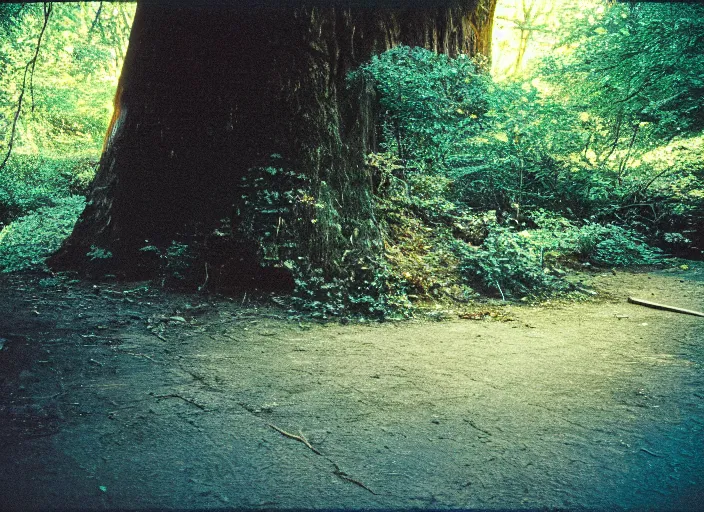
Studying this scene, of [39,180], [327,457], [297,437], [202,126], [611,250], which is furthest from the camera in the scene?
[39,180]

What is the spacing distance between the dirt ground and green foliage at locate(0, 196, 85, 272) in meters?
1.53

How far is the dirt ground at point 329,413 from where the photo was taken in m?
1.88

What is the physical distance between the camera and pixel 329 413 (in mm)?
2582

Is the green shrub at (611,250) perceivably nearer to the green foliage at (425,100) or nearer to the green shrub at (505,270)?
the green shrub at (505,270)

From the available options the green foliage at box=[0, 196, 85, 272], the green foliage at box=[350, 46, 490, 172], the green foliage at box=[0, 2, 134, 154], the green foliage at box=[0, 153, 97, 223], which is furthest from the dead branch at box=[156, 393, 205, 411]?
the green foliage at box=[0, 2, 134, 154]

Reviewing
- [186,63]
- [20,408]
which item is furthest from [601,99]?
[20,408]

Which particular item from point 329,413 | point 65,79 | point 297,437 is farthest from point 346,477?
point 65,79

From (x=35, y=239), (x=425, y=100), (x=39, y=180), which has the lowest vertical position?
(x=35, y=239)

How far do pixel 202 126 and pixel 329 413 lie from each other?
157 inches

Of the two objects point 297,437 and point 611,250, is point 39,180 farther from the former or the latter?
point 611,250

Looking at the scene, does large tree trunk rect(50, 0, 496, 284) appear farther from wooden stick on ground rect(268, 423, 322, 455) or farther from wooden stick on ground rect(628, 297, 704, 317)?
wooden stick on ground rect(628, 297, 704, 317)

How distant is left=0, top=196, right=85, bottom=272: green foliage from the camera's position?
18.6 ft

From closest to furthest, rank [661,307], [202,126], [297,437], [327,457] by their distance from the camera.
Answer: [327,457]
[297,437]
[202,126]
[661,307]

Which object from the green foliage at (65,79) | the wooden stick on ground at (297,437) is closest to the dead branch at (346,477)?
the wooden stick on ground at (297,437)
